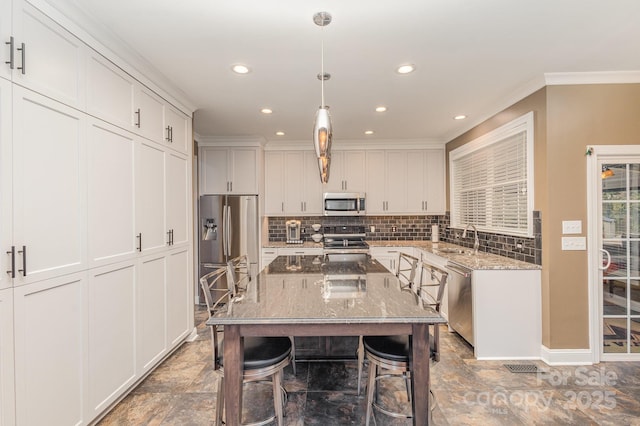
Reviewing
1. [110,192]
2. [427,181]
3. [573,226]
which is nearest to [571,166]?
[573,226]

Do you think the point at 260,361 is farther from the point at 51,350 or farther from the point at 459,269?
the point at 459,269

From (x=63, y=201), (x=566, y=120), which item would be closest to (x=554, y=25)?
(x=566, y=120)

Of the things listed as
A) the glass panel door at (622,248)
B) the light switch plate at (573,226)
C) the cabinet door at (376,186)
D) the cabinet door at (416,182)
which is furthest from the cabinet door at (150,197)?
the glass panel door at (622,248)

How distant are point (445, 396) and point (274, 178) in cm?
381

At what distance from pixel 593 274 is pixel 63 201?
3.99 meters

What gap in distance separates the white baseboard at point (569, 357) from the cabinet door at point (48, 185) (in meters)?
3.69

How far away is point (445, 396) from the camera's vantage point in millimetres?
2307

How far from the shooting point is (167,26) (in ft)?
6.44

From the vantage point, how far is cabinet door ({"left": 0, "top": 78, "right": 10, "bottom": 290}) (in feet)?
4.58

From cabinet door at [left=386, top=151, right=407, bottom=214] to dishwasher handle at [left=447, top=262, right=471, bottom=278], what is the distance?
1790mm

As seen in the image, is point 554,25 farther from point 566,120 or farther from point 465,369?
point 465,369

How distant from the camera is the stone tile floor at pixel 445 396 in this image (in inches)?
80.7

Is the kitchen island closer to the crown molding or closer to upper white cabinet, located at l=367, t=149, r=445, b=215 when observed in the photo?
the crown molding

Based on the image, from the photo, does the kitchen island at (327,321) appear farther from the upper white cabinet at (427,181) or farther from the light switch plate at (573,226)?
the upper white cabinet at (427,181)
